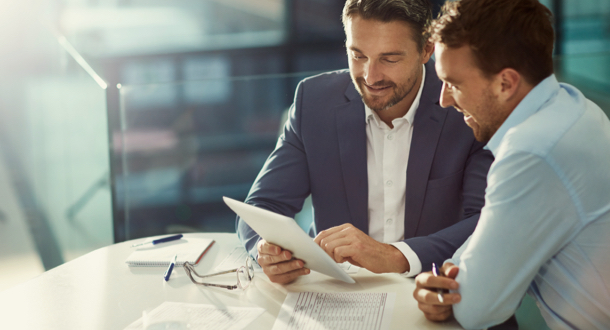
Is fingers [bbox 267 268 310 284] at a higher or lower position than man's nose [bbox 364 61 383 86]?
lower

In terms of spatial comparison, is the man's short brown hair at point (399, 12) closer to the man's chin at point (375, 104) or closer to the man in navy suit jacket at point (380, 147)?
the man in navy suit jacket at point (380, 147)

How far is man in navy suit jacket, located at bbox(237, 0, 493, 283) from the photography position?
1.52m

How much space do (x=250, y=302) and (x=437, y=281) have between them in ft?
1.39

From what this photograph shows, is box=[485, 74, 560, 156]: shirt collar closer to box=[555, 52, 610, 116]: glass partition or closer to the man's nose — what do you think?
the man's nose

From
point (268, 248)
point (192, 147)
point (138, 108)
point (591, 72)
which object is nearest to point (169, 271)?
point (268, 248)

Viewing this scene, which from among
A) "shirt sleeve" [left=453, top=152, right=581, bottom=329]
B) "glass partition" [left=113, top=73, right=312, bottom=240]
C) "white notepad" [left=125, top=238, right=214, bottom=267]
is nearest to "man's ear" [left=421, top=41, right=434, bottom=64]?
"shirt sleeve" [left=453, top=152, right=581, bottom=329]

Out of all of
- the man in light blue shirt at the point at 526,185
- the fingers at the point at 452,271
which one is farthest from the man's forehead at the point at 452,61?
the fingers at the point at 452,271

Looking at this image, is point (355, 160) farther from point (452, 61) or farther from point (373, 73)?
point (452, 61)

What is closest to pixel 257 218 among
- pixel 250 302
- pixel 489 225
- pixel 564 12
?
pixel 250 302

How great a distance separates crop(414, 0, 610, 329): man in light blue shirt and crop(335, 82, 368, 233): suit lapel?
627mm

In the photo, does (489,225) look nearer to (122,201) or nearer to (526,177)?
(526,177)

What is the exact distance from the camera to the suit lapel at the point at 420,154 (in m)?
1.56

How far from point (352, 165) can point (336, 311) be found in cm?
71

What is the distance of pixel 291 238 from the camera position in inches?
→ 42.0
